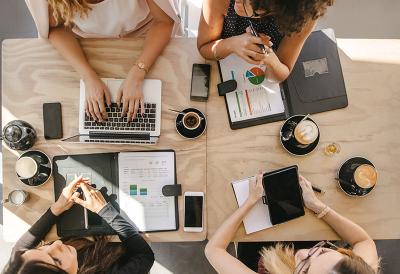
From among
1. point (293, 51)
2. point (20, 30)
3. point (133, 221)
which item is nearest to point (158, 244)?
point (133, 221)

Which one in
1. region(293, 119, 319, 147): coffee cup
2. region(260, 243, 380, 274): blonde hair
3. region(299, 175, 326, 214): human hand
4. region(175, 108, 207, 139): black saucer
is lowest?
region(260, 243, 380, 274): blonde hair

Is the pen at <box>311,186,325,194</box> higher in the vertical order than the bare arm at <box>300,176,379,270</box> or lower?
higher

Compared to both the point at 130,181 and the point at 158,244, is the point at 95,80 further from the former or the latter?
the point at 158,244

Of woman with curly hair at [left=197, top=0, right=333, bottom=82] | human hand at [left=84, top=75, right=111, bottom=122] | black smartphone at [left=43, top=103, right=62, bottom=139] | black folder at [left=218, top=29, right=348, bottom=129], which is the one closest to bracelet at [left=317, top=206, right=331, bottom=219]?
black folder at [left=218, top=29, right=348, bottom=129]

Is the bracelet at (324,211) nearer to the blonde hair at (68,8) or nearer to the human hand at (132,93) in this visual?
the human hand at (132,93)

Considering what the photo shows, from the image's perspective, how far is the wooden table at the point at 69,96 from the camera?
1.47m

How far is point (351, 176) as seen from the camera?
144cm

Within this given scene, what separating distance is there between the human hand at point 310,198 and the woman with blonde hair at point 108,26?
2.14ft

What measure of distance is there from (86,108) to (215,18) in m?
0.57

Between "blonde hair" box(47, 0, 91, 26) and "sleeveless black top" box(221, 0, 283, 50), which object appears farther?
"sleeveless black top" box(221, 0, 283, 50)

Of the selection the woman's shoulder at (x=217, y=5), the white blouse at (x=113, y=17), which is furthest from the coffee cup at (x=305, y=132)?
the white blouse at (x=113, y=17)

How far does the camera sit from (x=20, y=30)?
7.68 ft

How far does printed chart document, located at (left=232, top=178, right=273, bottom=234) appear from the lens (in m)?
1.45

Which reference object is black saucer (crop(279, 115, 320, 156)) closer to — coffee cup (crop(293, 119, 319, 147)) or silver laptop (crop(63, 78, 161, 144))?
coffee cup (crop(293, 119, 319, 147))
